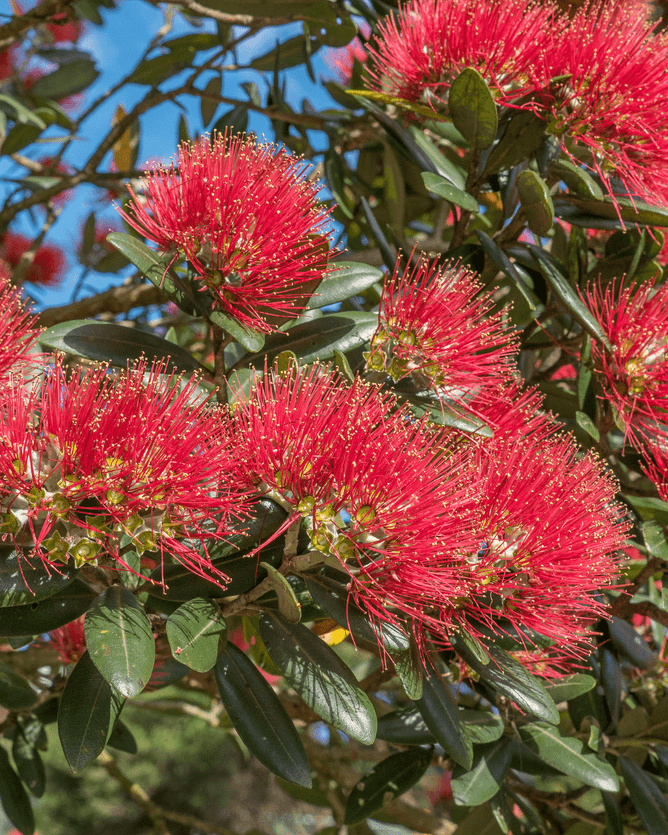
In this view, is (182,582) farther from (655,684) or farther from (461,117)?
(655,684)

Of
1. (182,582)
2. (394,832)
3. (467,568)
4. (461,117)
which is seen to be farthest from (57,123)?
(394,832)

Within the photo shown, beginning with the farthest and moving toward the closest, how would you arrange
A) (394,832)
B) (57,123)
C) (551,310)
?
(57,123) < (394,832) < (551,310)

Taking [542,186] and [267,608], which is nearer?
[267,608]

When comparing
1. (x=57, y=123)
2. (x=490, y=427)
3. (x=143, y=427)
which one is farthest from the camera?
(x=57, y=123)

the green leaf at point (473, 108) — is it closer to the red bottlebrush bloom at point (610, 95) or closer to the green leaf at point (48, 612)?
the red bottlebrush bloom at point (610, 95)

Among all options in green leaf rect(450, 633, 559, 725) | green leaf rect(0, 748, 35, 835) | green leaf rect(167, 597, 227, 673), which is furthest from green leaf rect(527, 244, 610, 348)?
green leaf rect(0, 748, 35, 835)

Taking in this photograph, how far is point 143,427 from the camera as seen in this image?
86 centimetres

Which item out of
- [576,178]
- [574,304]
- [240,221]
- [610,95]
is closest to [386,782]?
[574,304]

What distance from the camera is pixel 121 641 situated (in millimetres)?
813

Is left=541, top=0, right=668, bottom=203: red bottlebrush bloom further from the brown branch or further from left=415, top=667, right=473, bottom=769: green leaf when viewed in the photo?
the brown branch

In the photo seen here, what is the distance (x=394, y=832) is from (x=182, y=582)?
1216 millimetres

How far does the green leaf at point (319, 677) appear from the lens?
2.91 ft

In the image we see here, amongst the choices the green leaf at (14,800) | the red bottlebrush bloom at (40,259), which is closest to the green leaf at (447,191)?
the green leaf at (14,800)

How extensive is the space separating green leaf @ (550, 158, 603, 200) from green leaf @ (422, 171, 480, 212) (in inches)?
7.5
